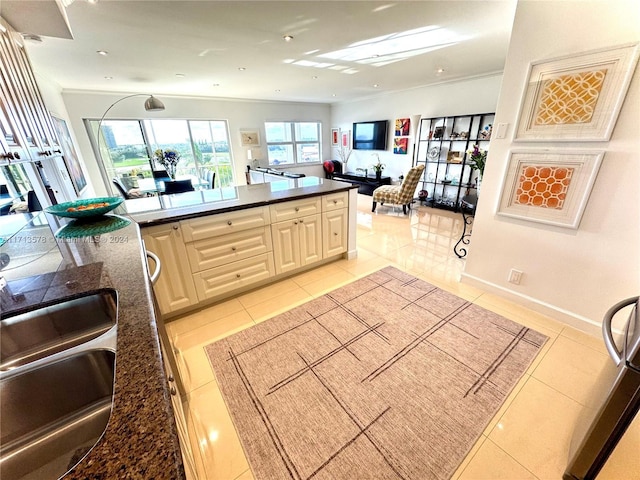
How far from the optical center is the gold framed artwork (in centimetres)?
645

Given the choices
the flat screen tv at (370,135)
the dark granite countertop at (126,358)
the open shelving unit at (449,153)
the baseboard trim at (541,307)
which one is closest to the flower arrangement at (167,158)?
the dark granite countertop at (126,358)

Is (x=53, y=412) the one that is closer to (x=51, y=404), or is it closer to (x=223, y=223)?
(x=51, y=404)

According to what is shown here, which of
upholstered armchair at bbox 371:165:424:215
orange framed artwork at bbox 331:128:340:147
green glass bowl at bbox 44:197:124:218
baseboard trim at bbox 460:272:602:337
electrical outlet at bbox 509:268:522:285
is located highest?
orange framed artwork at bbox 331:128:340:147

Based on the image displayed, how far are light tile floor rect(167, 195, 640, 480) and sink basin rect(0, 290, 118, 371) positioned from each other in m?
0.77

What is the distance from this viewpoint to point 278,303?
229 cm

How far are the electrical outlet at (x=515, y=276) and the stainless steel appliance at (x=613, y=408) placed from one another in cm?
119

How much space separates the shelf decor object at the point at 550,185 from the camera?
1670 mm

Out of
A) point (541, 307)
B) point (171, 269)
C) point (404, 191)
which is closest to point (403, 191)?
point (404, 191)

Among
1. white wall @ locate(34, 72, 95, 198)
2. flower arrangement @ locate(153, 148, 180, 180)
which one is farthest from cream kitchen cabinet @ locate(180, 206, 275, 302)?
flower arrangement @ locate(153, 148, 180, 180)

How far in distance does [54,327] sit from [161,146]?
5801 millimetres

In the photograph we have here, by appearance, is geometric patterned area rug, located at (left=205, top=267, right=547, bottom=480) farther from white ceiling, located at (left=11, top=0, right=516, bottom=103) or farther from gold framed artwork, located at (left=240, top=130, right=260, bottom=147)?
gold framed artwork, located at (left=240, top=130, right=260, bottom=147)

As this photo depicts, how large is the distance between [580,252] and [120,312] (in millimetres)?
2667

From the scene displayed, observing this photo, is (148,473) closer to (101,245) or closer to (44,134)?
(101,245)

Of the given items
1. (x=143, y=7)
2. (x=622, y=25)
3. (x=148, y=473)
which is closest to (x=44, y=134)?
(x=143, y=7)
